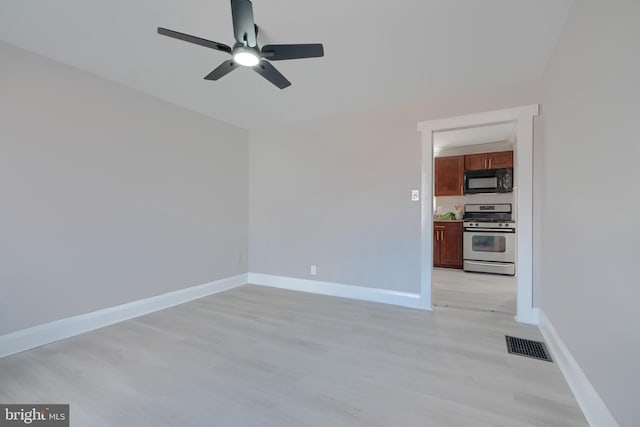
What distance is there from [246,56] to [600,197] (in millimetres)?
2234

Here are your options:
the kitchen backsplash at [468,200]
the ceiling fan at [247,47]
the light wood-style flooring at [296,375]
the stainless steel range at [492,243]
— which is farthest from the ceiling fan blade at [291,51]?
the kitchen backsplash at [468,200]

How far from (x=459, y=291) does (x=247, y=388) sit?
329cm

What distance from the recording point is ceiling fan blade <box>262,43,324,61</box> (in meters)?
1.81

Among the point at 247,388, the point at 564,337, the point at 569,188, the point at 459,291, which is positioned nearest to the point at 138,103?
the point at 247,388

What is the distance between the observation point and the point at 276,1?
1798 millimetres

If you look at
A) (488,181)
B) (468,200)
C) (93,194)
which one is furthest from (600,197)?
(468,200)

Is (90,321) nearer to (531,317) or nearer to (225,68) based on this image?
(225,68)

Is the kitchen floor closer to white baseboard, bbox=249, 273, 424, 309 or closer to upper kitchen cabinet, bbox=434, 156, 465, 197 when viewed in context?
white baseboard, bbox=249, 273, 424, 309

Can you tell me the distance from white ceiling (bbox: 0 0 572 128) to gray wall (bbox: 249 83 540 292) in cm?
43

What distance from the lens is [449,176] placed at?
232 inches

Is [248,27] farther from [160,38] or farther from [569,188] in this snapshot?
[569,188]

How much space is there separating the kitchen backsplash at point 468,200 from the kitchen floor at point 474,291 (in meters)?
1.61

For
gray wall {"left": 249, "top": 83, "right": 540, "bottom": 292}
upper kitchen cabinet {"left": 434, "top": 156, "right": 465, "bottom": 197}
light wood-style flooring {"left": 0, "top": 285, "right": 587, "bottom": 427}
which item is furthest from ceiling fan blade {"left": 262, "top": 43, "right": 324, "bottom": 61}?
upper kitchen cabinet {"left": 434, "top": 156, "right": 465, "bottom": 197}

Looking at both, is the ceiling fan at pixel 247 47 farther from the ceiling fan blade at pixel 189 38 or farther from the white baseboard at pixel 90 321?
the white baseboard at pixel 90 321
